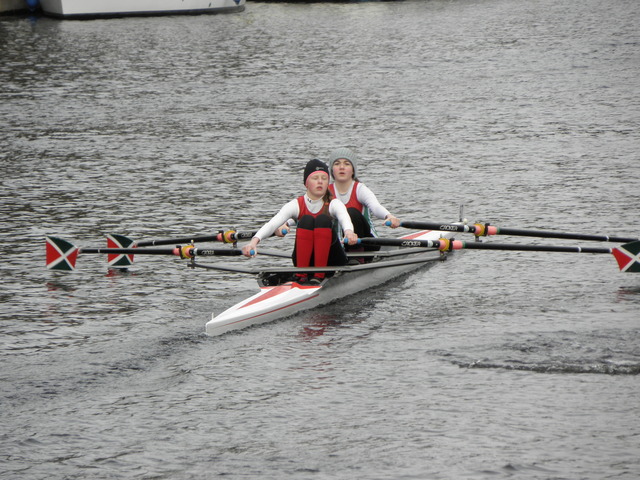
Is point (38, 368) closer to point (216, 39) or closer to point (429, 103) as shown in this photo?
point (429, 103)

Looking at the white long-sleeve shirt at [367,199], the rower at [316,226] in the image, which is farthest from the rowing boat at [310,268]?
the white long-sleeve shirt at [367,199]

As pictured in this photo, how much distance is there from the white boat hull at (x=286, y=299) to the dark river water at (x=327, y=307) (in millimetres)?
143

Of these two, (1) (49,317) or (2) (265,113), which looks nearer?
(1) (49,317)

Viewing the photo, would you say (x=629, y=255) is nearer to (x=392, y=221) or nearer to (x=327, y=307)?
(x=392, y=221)

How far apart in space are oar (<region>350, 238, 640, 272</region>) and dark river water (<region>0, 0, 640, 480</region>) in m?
0.34

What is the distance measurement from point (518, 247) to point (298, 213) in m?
2.91

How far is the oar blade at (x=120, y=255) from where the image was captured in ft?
50.1

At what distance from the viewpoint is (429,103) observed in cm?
3017

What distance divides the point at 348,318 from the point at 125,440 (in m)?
4.15

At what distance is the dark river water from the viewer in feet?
30.7

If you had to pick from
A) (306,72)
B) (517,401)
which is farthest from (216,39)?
(517,401)

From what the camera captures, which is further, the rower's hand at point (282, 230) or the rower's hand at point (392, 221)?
the rower's hand at point (392, 221)

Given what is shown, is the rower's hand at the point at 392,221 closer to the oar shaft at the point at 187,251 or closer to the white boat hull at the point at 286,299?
the white boat hull at the point at 286,299

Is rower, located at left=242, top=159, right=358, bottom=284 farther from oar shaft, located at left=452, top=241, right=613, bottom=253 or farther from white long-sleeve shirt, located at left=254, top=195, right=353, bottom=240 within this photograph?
oar shaft, located at left=452, top=241, right=613, bottom=253
